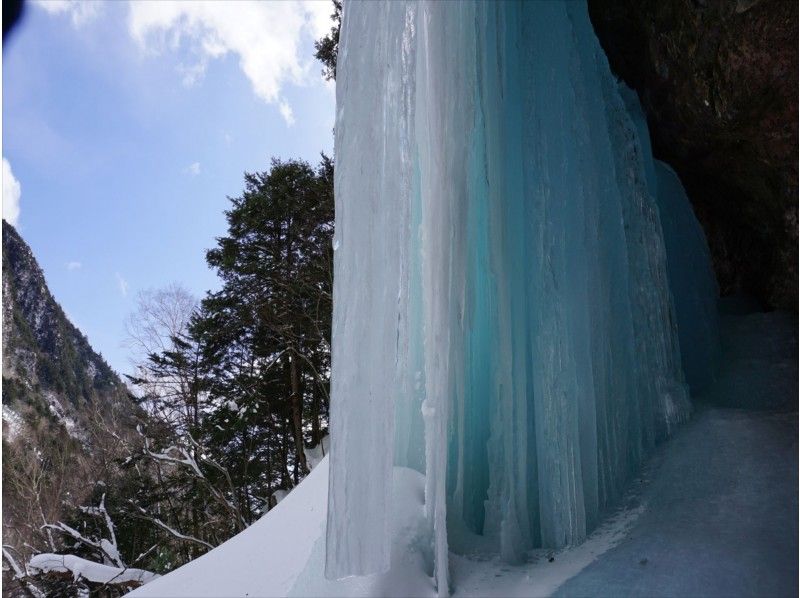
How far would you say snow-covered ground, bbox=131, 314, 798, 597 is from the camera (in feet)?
5.53

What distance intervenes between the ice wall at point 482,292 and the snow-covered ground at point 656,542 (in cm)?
11

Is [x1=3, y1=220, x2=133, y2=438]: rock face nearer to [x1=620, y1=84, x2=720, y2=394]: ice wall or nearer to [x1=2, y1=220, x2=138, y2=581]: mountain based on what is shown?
[x1=2, y1=220, x2=138, y2=581]: mountain

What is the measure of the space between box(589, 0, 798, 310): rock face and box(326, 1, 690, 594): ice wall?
64 centimetres

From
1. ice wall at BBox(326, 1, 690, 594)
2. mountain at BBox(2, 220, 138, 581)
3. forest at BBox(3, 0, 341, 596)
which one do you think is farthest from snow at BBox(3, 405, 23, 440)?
ice wall at BBox(326, 1, 690, 594)

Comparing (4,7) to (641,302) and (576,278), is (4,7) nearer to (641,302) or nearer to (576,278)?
(576,278)

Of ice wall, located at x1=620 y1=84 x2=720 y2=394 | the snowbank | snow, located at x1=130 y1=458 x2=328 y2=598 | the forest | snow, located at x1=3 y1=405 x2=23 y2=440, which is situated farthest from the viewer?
snow, located at x1=3 y1=405 x2=23 y2=440

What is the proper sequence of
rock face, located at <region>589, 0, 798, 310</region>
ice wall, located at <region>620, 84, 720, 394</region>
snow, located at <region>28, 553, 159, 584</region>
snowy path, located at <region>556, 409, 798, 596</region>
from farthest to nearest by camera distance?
snow, located at <region>28, 553, 159, 584</region> → ice wall, located at <region>620, 84, 720, 394</region> → rock face, located at <region>589, 0, 798, 310</region> → snowy path, located at <region>556, 409, 798, 596</region>

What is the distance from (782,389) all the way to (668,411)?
0.65 meters

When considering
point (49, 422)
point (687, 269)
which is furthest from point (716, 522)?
point (49, 422)

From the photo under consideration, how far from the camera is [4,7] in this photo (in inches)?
94.4

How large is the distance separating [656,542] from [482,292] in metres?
1.21

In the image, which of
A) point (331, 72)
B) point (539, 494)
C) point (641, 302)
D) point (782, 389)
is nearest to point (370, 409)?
point (539, 494)

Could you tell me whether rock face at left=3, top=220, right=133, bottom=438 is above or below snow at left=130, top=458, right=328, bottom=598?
above

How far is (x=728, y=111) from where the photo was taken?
9.71 feet
